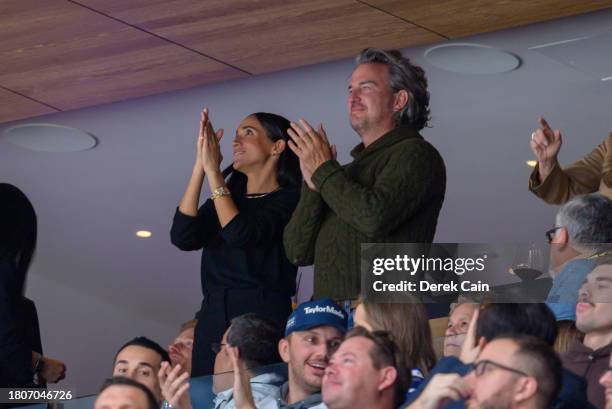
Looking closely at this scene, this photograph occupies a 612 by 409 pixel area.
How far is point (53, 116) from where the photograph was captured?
19.4 ft

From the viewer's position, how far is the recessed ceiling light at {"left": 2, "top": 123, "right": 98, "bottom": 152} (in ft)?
19.6

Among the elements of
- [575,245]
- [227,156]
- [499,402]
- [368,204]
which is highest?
[227,156]

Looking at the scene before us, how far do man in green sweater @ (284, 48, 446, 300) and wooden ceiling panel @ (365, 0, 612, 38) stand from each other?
109cm

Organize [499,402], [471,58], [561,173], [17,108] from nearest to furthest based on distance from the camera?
[499,402]
[561,173]
[471,58]
[17,108]

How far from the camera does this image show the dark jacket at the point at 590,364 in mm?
2477

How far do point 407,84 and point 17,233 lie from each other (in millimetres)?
1325

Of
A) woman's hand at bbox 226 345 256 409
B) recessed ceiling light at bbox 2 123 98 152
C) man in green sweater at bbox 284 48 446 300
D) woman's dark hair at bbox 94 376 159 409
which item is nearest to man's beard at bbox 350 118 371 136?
man in green sweater at bbox 284 48 446 300

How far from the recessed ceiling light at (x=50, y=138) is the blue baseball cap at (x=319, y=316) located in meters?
2.98

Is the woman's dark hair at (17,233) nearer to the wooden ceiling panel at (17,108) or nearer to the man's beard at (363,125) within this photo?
the man's beard at (363,125)

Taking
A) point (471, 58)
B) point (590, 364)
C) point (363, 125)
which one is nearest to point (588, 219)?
point (590, 364)

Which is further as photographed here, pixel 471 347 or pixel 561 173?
pixel 561 173

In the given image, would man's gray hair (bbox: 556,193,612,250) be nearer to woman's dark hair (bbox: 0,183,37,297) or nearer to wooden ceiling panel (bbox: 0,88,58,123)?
woman's dark hair (bbox: 0,183,37,297)

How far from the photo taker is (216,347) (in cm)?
363

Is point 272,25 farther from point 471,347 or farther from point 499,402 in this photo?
point 499,402
